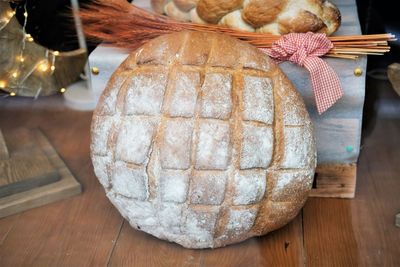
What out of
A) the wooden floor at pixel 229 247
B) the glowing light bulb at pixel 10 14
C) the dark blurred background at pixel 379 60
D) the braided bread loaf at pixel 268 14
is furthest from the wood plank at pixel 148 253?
the dark blurred background at pixel 379 60

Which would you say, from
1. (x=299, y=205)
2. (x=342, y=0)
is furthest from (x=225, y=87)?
(x=342, y=0)

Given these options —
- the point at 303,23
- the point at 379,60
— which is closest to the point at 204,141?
the point at 303,23

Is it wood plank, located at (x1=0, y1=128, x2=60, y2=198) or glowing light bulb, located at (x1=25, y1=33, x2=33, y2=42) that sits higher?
glowing light bulb, located at (x1=25, y1=33, x2=33, y2=42)

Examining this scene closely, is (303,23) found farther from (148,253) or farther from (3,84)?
(3,84)

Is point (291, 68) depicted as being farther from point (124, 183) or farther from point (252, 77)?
point (124, 183)

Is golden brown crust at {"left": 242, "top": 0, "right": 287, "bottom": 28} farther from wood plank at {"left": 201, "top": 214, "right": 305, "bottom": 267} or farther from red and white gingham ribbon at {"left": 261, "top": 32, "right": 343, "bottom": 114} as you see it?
wood plank at {"left": 201, "top": 214, "right": 305, "bottom": 267}

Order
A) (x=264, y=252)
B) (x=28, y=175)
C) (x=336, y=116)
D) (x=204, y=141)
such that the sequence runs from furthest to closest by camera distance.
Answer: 1. (x=28, y=175)
2. (x=336, y=116)
3. (x=264, y=252)
4. (x=204, y=141)

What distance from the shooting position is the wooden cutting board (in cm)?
138

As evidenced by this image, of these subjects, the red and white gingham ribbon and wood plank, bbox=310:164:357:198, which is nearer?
the red and white gingham ribbon

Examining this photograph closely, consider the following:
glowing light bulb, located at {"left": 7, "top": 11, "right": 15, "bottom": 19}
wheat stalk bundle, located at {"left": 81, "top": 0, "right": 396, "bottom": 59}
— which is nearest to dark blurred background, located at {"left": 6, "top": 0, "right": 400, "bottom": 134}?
glowing light bulb, located at {"left": 7, "top": 11, "right": 15, "bottom": 19}

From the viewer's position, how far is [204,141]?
1.08m

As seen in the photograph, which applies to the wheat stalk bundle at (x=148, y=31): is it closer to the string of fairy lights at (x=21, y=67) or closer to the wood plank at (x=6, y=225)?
the string of fairy lights at (x=21, y=67)

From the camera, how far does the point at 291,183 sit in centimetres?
115

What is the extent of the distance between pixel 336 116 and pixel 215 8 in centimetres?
40
